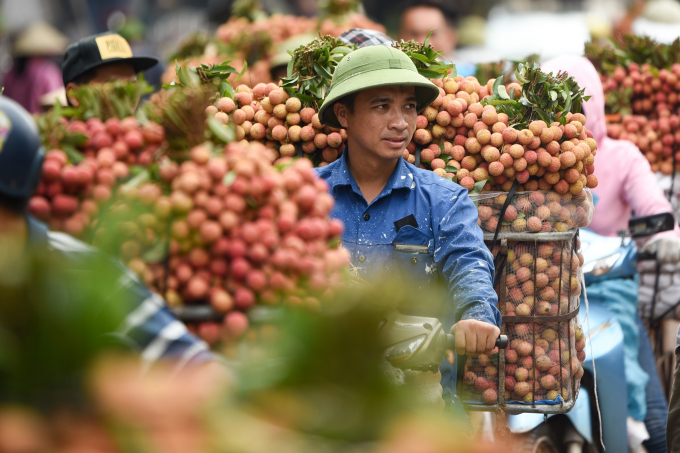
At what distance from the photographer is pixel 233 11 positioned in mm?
7078

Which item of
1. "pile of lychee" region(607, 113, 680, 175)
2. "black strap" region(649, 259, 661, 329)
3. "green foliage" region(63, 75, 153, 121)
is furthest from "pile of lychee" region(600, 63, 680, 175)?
"green foliage" region(63, 75, 153, 121)

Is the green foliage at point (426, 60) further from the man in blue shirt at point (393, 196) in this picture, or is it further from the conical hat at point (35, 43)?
the conical hat at point (35, 43)

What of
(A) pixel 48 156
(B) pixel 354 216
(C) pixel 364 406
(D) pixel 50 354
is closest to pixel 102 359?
(D) pixel 50 354

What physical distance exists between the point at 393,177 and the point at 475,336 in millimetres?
722

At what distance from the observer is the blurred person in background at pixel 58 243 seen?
1288 mm

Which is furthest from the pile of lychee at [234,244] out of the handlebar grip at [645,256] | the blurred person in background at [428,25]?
the blurred person in background at [428,25]

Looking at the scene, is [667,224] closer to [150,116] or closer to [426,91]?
[426,91]

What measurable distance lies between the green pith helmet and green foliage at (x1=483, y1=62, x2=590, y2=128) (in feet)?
1.50

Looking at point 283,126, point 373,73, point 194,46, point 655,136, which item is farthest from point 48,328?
point 194,46

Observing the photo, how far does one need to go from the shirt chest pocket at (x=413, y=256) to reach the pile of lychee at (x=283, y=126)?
562mm

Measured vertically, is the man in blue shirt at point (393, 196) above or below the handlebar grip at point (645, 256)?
above

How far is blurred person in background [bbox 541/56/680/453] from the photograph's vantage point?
3.86 metres

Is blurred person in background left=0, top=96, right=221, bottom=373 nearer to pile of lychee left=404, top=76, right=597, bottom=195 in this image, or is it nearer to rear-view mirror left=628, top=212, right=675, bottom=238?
pile of lychee left=404, top=76, right=597, bottom=195

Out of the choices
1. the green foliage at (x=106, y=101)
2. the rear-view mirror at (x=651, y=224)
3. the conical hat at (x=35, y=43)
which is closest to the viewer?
the green foliage at (x=106, y=101)
